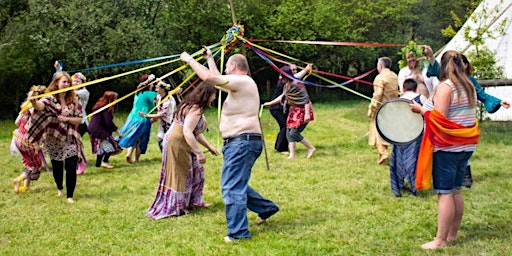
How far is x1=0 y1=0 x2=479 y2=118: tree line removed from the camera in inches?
853

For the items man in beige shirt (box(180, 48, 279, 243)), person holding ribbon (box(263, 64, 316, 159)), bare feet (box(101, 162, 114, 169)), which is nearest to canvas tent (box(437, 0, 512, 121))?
person holding ribbon (box(263, 64, 316, 159))

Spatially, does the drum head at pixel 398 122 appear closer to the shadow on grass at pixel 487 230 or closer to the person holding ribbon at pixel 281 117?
the shadow on grass at pixel 487 230

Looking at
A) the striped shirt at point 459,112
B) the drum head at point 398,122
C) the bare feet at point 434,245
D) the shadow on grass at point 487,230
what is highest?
the striped shirt at point 459,112

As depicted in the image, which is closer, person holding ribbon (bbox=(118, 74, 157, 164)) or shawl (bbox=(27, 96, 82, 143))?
shawl (bbox=(27, 96, 82, 143))

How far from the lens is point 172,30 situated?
25.3 m

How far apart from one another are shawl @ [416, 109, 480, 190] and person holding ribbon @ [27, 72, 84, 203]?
4.13 metres

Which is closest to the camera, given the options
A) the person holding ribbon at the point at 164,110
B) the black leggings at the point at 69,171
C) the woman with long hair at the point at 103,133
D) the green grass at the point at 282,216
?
the green grass at the point at 282,216

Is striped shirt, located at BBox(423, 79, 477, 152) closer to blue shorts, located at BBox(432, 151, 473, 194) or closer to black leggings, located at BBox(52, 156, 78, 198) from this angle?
blue shorts, located at BBox(432, 151, 473, 194)

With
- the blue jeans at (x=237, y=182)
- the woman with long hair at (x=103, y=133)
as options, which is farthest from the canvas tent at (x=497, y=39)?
the blue jeans at (x=237, y=182)

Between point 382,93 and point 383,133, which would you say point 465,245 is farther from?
point 382,93

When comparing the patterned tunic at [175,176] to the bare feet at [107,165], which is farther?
the bare feet at [107,165]

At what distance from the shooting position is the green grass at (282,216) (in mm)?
5523

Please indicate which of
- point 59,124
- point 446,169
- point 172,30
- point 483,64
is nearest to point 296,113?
point 59,124

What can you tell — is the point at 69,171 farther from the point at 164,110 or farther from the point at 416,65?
the point at 416,65
